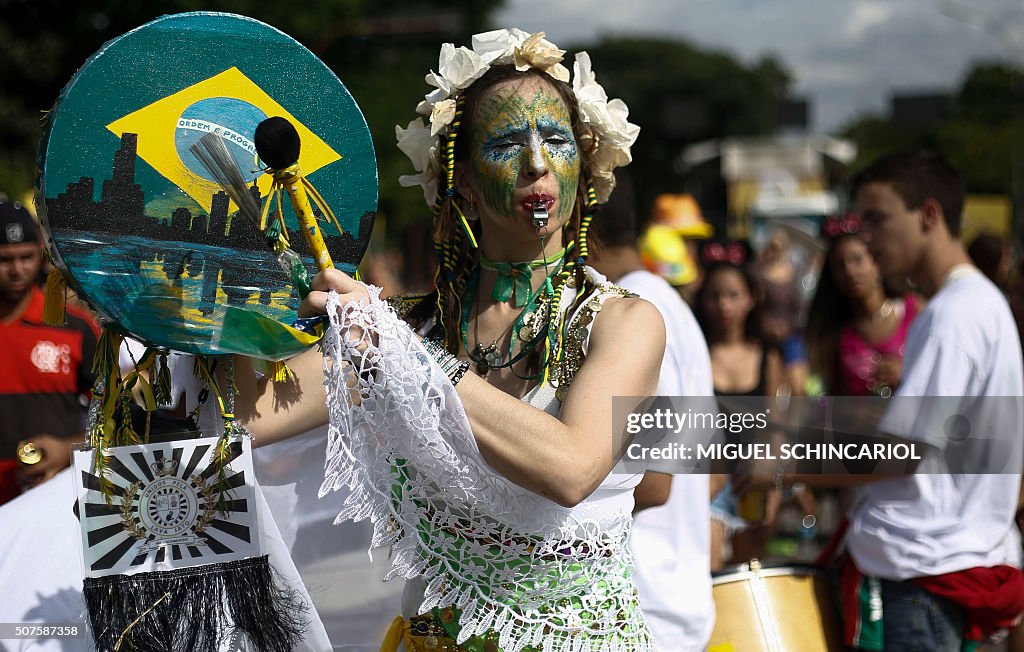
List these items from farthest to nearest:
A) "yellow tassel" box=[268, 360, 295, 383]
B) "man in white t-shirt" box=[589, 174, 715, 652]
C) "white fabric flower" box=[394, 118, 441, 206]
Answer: "man in white t-shirt" box=[589, 174, 715, 652] → "white fabric flower" box=[394, 118, 441, 206] → "yellow tassel" box=[268, 360, 295, 383]

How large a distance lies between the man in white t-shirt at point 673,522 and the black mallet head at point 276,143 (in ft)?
2.76

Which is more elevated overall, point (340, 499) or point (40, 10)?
point (40, 10)

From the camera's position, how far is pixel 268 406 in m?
2.15

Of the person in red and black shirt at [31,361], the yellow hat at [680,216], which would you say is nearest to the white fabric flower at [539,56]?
the person in red and black shirt at [31,361]

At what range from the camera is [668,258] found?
7.89 meters

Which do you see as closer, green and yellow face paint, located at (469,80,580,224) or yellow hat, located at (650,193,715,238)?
green and yellow face paint, located at (469,80,580,224)

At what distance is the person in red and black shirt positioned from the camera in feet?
13.5

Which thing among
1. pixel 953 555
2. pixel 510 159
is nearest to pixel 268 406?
pixel 510 159

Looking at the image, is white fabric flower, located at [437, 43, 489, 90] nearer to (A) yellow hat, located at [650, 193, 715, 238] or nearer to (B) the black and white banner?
(B) the black and white banner

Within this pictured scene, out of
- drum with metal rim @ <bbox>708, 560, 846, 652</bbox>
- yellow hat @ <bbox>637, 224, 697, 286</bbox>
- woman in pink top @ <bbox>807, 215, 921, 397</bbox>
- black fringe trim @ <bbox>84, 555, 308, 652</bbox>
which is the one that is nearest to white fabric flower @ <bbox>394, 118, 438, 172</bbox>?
black fringe trim @ <bbox>84, 555, 308, 652</bbox>

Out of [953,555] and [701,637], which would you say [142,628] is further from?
[953,555]

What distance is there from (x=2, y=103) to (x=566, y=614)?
13.3 meters

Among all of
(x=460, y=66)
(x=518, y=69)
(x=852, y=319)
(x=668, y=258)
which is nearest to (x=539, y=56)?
(x=518, y=69)

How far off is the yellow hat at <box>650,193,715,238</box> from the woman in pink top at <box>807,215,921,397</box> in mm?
3588
